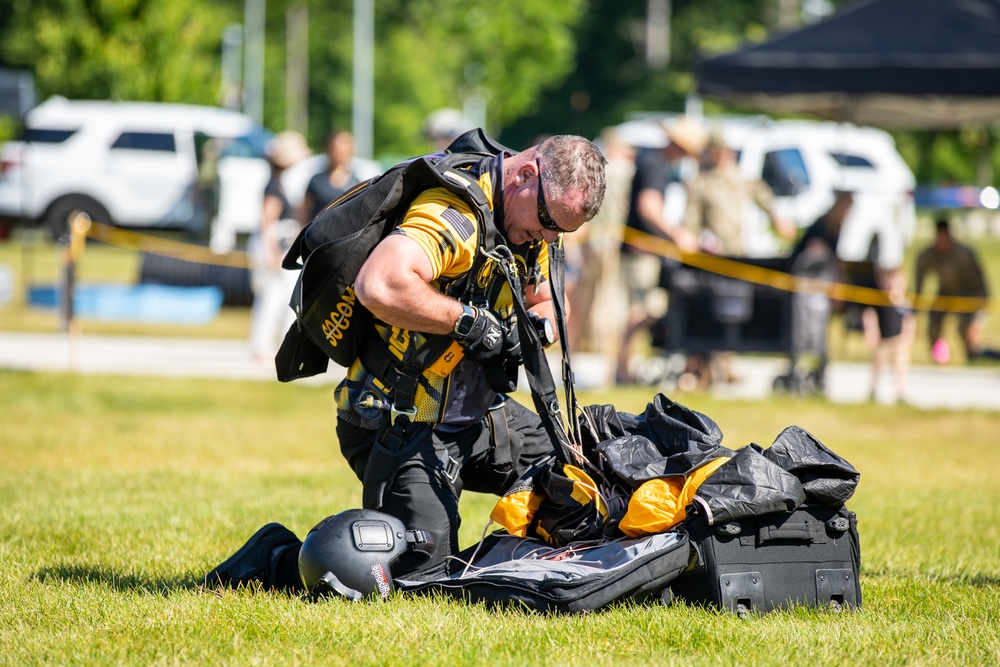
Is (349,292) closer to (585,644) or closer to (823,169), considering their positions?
(585,644)

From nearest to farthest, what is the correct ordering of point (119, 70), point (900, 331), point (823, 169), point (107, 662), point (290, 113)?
point (107, 662) < point (900, 331) < point (823, 169) < point (119, 70) < point (290, 113)

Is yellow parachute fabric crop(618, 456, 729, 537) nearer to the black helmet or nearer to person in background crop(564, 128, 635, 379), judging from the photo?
the black helmet

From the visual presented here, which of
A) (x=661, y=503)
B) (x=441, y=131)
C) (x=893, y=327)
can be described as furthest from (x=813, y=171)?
(x=661, y=503)

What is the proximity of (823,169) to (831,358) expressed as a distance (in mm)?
8081

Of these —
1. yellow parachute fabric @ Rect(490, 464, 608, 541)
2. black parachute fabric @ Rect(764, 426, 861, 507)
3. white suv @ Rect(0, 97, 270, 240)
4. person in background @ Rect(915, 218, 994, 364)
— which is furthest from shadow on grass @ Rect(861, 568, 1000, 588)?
white suv @ Rect(0, 97, 270, 240)

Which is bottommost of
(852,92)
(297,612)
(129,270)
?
(129,270)

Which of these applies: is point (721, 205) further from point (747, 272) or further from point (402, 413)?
point (402, 413)

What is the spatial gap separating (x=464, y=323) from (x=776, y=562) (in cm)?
128

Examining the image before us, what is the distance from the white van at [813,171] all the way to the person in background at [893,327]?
16.4ft

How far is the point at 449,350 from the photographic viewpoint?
14.2ft

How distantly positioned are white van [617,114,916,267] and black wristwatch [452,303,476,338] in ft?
41.6

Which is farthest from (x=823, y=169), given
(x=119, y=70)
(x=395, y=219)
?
(x=395, y=219)

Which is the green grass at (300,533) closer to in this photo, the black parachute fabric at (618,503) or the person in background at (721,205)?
the black parachute fabric at (618,503)

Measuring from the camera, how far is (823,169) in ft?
70.3
